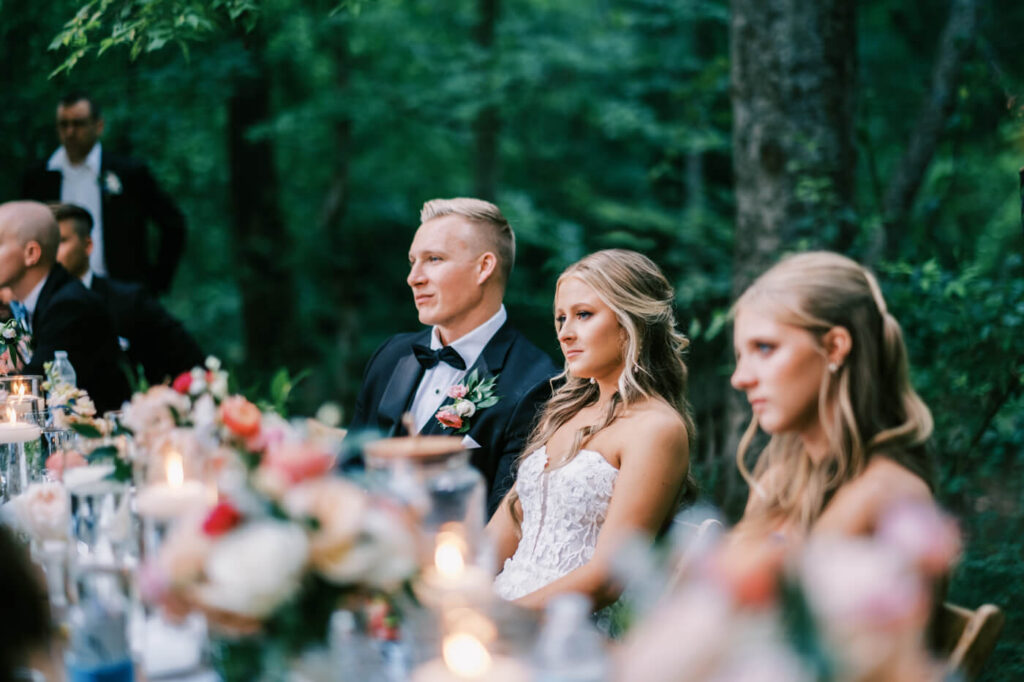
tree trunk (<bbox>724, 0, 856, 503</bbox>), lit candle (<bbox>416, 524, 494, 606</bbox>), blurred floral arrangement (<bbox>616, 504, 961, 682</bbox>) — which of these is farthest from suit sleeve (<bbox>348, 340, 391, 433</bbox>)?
blurred floral arrangement (<bbox>616, 504, 961, 682</bbox>)

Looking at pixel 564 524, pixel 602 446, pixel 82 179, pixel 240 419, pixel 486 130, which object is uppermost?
pixel 486 130

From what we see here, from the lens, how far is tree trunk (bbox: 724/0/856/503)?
4707mm

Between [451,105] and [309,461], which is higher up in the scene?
[451,105]

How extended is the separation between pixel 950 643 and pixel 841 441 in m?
0.45

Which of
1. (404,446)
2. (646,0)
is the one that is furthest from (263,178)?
(404,446)

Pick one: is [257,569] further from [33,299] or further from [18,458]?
[33,299]

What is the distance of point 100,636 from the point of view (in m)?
1.72

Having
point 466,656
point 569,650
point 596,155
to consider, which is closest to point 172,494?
point 466,656

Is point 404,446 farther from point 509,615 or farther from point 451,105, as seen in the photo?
point 451,105

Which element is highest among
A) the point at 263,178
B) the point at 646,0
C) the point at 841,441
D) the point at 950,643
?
the point at 646,0

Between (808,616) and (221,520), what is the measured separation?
90 centimetres

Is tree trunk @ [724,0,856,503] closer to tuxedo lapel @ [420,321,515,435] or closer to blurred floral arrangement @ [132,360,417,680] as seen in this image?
tuxedo lapel @ [420,321,515,435]

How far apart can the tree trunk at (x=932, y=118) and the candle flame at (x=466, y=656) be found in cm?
430

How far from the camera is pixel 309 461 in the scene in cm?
151
